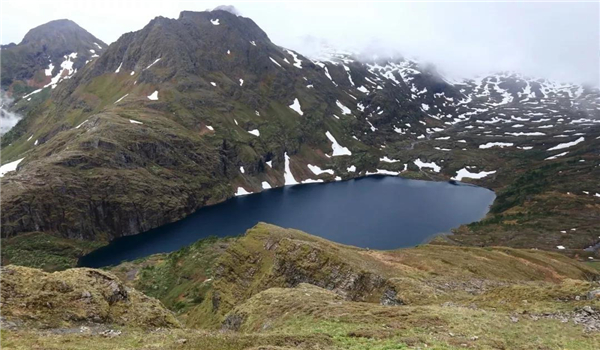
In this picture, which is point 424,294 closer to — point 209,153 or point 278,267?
point 278,267

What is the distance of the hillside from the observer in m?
19.9

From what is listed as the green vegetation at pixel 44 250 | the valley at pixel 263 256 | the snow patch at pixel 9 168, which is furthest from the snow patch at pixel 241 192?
the snow patch at pixel 9 168

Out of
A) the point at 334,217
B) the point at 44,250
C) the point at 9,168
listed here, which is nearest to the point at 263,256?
the point at 334,217

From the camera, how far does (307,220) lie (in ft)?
482

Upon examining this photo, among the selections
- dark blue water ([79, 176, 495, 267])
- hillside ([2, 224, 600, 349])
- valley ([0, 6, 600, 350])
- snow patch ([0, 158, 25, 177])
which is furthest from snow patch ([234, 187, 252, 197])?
hillside ([2, 224, 600, 349])

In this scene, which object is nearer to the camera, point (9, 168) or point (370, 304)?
point (370, 304)

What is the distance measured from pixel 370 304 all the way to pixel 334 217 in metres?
124

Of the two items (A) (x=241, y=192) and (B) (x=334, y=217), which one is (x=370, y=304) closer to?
(B) (x=334, y=217)

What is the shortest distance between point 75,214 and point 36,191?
14440mm

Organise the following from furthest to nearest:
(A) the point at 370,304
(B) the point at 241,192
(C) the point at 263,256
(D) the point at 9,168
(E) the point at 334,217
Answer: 1. (B) the point at 241,192
2. (D) the point at 9,168
3. (E) the point at 334,217
4. (C) the point at 263,256
5. (A) the point at 370,304

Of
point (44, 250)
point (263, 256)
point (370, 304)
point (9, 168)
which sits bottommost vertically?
point (44, 250)

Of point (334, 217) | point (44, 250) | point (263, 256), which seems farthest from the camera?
point (334, 217)

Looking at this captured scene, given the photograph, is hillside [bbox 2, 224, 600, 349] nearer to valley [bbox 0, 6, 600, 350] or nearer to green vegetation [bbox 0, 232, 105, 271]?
valley [bbox 0, 6, 600, 350]

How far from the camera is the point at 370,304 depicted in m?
28.2
